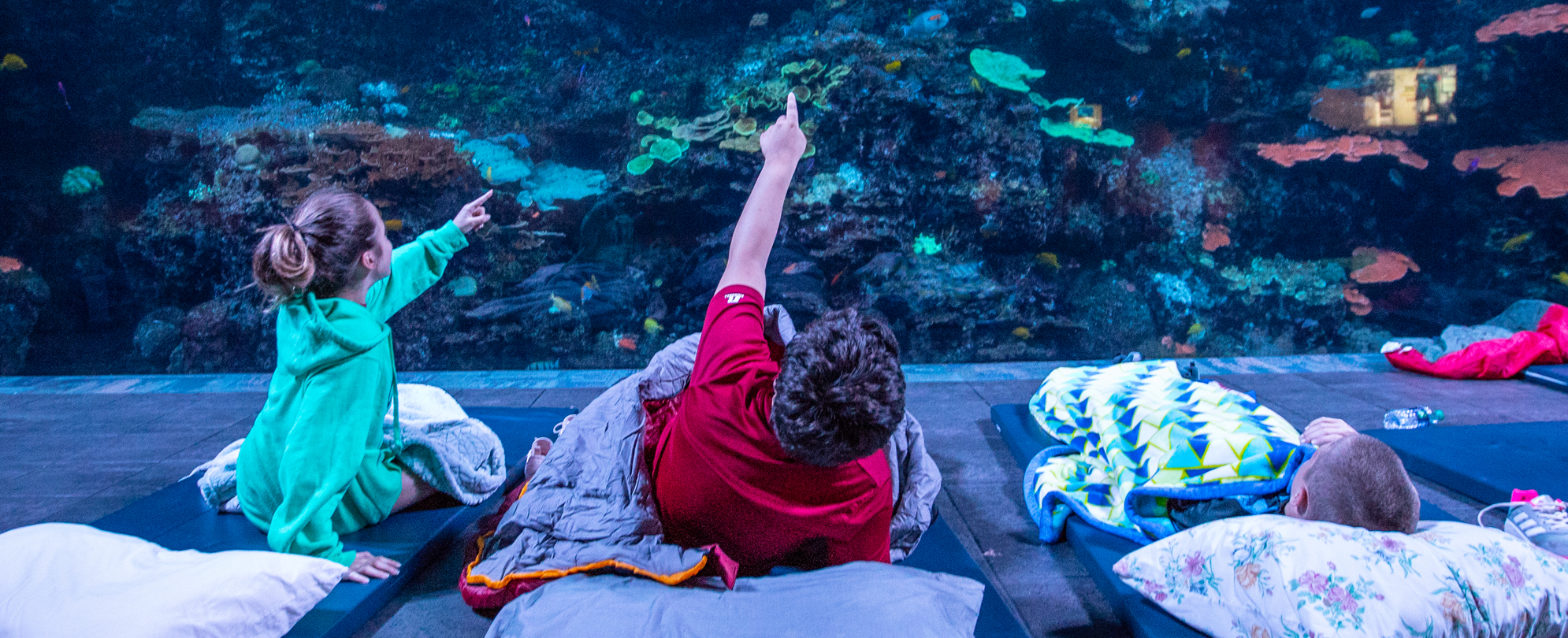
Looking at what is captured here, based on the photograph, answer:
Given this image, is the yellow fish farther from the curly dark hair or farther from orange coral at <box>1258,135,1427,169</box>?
the curly dark hair

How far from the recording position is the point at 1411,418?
3242mm

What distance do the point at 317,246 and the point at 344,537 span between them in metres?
0.85

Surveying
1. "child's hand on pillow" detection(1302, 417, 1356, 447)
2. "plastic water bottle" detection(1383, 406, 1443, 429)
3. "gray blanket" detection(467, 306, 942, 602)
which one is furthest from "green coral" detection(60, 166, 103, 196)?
"plastic water bottle" detection(1383, 406, 1443, 429)

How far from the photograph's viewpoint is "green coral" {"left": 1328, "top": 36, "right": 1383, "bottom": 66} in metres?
5.52

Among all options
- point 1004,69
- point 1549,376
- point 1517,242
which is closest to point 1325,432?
point 1549,376

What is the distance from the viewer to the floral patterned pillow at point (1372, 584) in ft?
4.16

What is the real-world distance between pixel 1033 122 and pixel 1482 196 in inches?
135

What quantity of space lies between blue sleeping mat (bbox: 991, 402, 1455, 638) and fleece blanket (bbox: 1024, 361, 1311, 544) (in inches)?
2.0

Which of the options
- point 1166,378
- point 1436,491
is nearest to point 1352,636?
point 1166,378

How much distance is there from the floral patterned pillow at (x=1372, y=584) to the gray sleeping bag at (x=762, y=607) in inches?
22.1

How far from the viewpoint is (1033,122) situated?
5.47 metres

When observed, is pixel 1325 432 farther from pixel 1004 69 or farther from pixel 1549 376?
pixel 1004 69

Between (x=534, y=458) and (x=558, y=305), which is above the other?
(x=558, y=305)

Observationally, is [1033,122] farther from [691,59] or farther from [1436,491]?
[1436,491]
